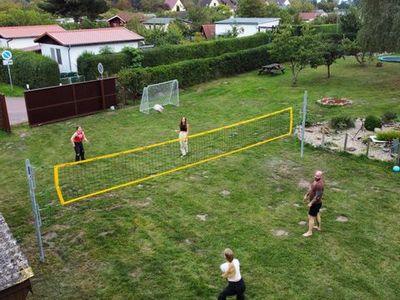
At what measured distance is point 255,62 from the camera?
3806 cm

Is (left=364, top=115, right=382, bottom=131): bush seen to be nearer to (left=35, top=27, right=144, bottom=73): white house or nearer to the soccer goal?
the soccer goal

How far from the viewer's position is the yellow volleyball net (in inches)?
573

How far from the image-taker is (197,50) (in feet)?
117

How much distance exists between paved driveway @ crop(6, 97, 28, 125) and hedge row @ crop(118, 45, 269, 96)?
5.85m

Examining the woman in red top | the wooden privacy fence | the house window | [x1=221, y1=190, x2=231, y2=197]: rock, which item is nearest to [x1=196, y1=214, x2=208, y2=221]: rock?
[x1=221, y1=190, x2=231, y2=197]: rock

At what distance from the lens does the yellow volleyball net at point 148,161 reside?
14555 millimetres

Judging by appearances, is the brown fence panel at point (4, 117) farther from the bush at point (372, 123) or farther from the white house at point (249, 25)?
the white house at point (249, 25)

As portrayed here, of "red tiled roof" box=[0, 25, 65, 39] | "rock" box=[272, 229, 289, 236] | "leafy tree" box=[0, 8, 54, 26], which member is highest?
"leafy tree" box=[0, 8, 54, 26]

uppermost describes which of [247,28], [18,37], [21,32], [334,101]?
[21,32]

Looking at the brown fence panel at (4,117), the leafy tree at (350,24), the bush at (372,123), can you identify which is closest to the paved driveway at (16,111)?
the brown fence panel at (4,117)

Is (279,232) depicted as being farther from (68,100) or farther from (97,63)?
(97,63)

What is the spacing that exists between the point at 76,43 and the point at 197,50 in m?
9.52

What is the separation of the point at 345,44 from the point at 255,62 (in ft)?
25.3

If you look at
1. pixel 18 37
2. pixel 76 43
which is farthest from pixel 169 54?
pixel 18 37
